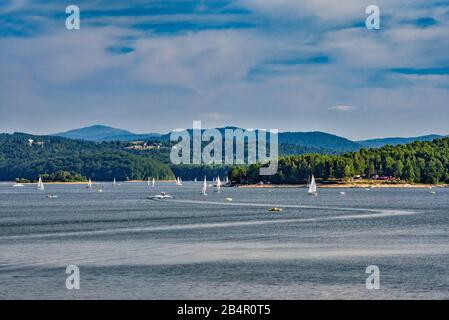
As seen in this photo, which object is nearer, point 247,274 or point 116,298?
point 116,298

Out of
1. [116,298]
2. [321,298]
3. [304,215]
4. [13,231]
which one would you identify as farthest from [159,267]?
[304,215]

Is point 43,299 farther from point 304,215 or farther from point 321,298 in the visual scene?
point 304,215

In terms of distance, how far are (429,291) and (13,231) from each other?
61.7m

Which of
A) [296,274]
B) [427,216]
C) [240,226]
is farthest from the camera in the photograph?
[427,216]

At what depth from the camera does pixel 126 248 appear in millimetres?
78125

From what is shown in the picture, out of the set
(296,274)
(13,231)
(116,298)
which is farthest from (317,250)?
(13,231)

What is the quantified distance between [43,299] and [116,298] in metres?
4.43
